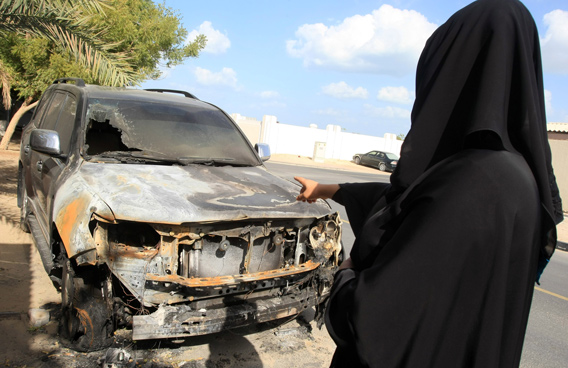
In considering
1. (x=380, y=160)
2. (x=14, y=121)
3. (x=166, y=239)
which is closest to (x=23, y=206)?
(x=166, y=239)

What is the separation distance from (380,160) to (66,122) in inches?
1221

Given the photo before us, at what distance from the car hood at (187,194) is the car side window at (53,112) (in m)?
1.85

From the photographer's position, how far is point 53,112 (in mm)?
5258

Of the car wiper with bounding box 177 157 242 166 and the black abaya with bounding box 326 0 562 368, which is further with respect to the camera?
the car wiper with bounding box 177 157 242 166

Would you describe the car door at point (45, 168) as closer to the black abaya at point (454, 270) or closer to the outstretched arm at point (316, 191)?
the outstretched arm at point (316, 191)

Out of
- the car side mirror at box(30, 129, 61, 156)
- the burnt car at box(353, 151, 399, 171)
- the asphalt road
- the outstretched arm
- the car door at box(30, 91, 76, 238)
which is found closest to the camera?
the outstretched arm

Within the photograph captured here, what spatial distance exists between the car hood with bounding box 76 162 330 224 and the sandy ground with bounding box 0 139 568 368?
3.29ft

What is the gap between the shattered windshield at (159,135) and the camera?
4090mm

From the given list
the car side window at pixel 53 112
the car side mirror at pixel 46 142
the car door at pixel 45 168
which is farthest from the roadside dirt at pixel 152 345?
the car side window at pixel 53 112

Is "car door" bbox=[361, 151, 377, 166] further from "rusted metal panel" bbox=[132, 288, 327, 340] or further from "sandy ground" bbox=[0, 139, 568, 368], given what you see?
"rusted metal panel" bbox=[132, 288, 327, 340]

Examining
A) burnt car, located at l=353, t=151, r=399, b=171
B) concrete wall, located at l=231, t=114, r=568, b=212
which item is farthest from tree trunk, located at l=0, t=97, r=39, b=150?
burnt car, located at l=353, t=151, r=399, b=171

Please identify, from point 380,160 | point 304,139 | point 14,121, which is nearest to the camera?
point 14,121

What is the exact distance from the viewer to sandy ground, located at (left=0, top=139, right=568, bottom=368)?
3.04 m

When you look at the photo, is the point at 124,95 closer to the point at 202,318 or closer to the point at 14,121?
the point at 202,318
